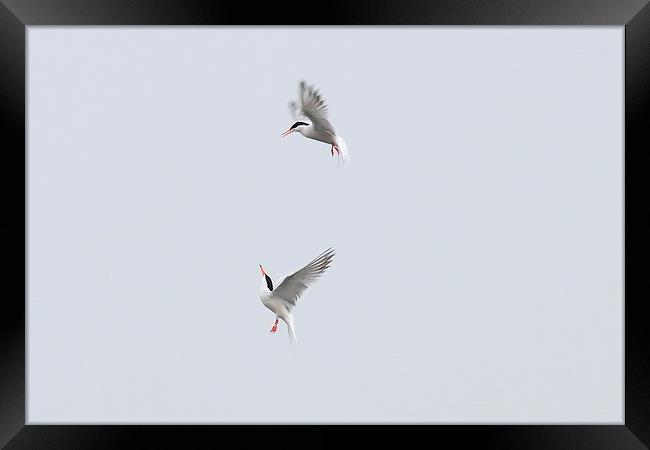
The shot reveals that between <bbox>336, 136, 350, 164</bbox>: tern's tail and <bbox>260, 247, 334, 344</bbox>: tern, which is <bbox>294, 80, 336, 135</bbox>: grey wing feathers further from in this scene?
<bbox>260, 247, 334, 344</bbox>: tern

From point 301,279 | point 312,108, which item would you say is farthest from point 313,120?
point 301,279

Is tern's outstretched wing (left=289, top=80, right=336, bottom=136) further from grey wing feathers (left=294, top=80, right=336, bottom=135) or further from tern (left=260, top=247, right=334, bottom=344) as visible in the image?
tern (left=260, top=247, right=334, bottom=344)

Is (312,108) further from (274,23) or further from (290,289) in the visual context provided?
(290,289)

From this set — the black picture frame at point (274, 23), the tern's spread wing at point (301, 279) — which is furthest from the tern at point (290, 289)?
the black picture frame at point (274, 23)

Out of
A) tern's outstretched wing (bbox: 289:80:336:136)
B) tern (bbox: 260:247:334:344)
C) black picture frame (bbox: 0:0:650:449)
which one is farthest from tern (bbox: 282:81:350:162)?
tern (bbox: 260:247:334:344)

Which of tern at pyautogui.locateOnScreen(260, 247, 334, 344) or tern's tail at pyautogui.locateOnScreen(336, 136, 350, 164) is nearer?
tern at pyautogui.locateOnScreen(260, 247, 334, 344)

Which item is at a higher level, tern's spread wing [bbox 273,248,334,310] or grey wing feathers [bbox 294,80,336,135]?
grey wing feathers [bbox 294,80,336,135]

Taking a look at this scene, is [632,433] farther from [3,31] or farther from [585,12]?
[3,31]

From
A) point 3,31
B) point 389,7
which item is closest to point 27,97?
point 3,31
